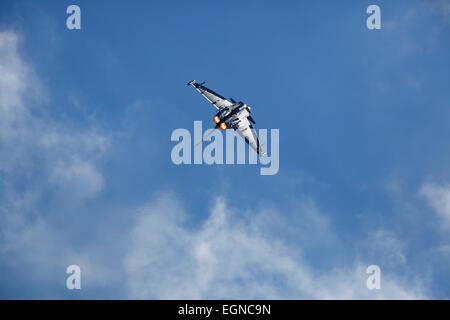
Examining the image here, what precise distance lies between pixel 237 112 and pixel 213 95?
43.0 ft

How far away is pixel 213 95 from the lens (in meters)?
81.6

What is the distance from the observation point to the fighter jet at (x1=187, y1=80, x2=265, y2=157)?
72.1 meters

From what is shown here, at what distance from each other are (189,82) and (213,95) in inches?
303

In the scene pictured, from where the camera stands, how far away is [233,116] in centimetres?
7250

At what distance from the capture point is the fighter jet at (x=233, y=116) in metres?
72.1
